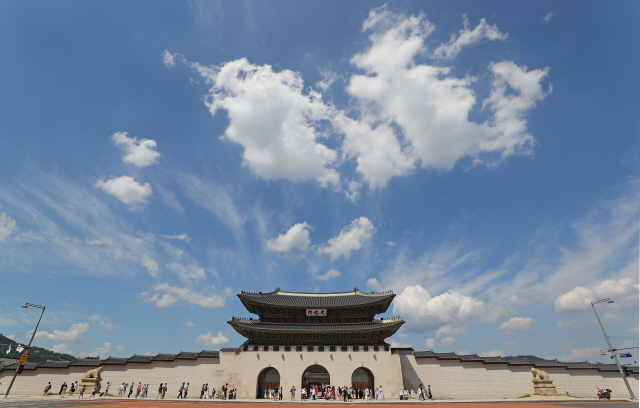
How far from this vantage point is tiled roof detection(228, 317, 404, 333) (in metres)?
35.0

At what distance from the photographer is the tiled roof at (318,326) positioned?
115 ft

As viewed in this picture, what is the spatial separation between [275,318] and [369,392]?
1441cm

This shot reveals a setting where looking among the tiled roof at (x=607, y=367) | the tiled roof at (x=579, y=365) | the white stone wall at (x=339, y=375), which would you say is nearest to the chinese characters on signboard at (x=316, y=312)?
the white stone wall at (x=339, y=375)

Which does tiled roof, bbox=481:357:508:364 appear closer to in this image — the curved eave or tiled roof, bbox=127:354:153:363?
the curved eave

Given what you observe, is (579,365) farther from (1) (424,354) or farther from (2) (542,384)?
(1) (424,354)

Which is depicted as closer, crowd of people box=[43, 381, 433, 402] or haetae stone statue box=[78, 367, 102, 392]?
crowd of people box=[43, 381, 433, 402]

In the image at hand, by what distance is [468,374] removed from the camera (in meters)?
34.0

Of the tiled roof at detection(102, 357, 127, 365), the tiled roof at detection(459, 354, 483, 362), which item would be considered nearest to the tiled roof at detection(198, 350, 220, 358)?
the tiled roof at detection(102, 357, 127, 365)

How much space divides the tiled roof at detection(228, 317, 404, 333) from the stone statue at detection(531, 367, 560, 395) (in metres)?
15.9

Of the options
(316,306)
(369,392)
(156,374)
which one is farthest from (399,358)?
(156,374)

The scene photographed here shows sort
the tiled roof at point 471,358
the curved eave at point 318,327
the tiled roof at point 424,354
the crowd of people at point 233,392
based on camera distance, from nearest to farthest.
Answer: the crowd of people at point 233,392
the tiled roof at point 471,358
the tiled roof at point 424,354
the curved eave at point 318,327

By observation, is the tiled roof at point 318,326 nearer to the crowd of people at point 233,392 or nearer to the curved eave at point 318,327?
the curved eave at point 318,327

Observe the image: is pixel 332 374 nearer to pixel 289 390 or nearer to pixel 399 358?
pixel 289 390

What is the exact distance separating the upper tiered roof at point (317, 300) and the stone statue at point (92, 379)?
17306 mm
